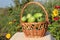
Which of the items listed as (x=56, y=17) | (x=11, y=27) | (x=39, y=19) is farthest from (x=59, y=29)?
(x=39, y=19)

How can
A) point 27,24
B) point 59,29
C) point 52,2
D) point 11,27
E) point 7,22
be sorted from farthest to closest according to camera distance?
point 52,2, point 7,22, point 11,27, point 59,29, point 27,24

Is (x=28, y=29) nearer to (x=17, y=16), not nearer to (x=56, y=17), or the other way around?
(x=56, y=17)

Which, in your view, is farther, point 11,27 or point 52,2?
point 52,2

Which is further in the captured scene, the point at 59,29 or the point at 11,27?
the point at 11,27

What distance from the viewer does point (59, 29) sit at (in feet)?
12.2

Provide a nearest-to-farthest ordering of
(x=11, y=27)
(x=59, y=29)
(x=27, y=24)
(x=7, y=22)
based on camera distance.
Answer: (x=27, y=24)
(x=59, y=29)
(x=11, y=27)
(x=7, y=22)

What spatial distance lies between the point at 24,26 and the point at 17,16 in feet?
6.55

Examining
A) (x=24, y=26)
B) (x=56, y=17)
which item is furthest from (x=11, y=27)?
(x=24, y=26)

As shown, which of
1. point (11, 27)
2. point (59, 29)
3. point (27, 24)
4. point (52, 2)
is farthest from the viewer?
point (52, 2)

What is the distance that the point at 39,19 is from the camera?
254 cm

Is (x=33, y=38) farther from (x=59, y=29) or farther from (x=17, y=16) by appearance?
(x=17, y=16)

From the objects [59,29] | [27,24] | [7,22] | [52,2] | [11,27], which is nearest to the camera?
[27,24]

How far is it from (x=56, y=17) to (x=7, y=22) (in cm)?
122

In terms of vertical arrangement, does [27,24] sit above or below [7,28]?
above
